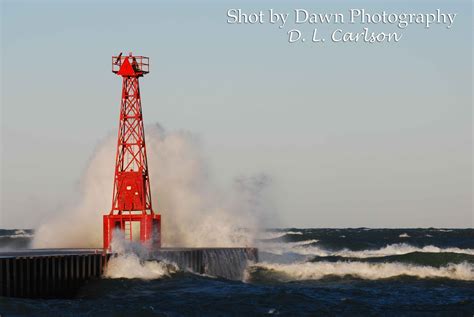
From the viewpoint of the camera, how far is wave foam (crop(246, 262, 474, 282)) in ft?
155

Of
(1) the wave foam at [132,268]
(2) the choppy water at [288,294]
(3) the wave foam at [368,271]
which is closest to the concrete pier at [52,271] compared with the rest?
(1) the wave foam at [132,268]

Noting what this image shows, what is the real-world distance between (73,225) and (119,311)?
103 ft

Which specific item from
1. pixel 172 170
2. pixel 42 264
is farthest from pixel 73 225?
pixel 42 264

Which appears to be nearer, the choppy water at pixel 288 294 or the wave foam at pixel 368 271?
the choppy water at pixel 288 294

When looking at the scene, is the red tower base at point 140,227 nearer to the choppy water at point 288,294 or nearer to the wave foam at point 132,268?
the choppy water at point 288,294

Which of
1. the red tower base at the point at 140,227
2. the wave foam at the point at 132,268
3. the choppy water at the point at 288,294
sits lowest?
the choppy water at the point at 288,294

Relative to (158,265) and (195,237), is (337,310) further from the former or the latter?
(195,237)

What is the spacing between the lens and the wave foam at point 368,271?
155ft

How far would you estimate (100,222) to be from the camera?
62000 millimetres

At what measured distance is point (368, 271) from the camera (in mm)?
47844

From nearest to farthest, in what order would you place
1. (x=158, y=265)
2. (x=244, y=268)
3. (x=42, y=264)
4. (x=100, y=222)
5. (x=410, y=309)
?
(x=410, y=309)
(x=42, y=264)
(x=158, y=265)
(x=244, y=268)
(x=100, y=222)

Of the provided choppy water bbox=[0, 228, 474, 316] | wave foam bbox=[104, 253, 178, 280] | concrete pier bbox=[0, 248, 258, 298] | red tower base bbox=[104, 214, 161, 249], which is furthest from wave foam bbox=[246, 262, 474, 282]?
wave foam bbox=[104, 253, 178, 280]

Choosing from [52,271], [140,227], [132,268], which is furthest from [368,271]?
[52,271]

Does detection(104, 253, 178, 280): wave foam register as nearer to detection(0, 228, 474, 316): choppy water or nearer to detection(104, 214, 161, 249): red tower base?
detection(0, 228, 474, 316): choppy water
